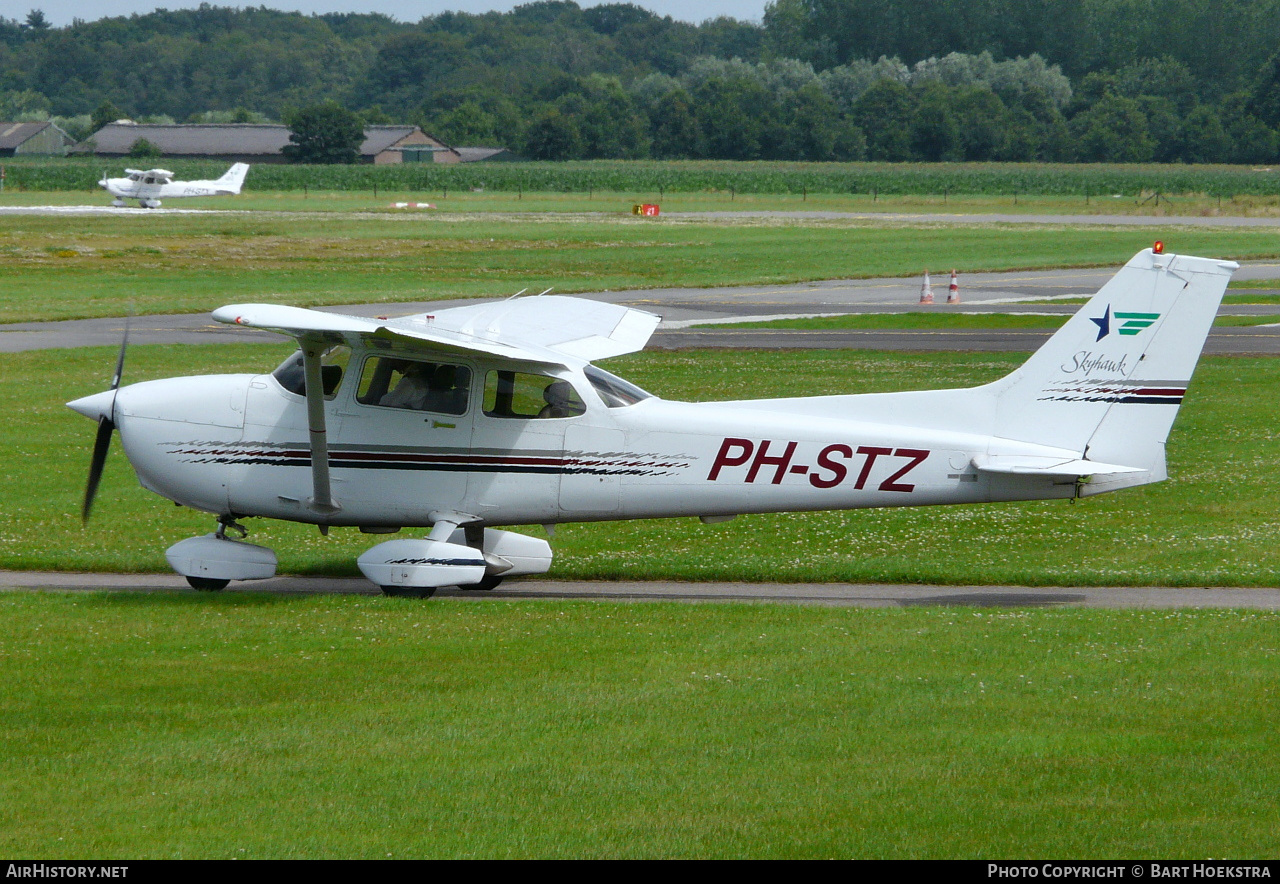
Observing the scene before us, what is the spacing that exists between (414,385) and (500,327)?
1251mm

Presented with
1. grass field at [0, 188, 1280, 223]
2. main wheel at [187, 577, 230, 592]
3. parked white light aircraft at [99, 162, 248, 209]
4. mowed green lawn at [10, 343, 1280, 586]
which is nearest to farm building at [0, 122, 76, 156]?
grass field at [0, 188, 1280, 223]

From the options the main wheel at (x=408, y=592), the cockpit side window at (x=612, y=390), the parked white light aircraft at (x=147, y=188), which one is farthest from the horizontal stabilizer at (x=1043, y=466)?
the parked white light aircraft at (x=147, y=188)

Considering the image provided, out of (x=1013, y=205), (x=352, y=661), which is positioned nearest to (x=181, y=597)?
(x=352, y=661)

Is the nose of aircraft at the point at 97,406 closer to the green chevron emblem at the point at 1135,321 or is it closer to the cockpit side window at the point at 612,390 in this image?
the cockpit side window at the point at 612,390

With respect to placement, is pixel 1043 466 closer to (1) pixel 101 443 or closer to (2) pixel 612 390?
(2) pixel 612 390

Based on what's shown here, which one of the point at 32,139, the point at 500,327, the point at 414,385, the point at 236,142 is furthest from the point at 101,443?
the point at 32,139

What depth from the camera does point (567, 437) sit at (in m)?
12.8

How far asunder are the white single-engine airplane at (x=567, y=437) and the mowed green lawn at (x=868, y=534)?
64.2 inches

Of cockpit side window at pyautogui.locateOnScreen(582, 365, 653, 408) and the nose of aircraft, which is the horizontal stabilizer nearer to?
cockpit side window at pyautogui.locateOnScreen(582, 365, 653, 408)

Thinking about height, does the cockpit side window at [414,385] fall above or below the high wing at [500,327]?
below

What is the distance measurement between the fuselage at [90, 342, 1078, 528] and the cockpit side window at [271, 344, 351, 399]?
0.02 metres

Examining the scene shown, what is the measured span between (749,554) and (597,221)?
6554 centimetres

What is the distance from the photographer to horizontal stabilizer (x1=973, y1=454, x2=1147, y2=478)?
1195 centimetres

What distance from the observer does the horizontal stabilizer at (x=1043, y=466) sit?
1195cm
